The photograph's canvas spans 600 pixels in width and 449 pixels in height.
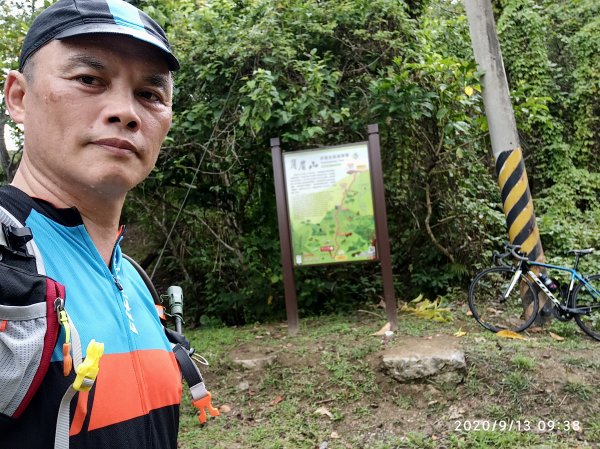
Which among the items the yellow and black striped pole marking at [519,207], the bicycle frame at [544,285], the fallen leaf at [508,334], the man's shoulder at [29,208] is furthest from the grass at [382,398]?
the man's shoulder at [29,208]

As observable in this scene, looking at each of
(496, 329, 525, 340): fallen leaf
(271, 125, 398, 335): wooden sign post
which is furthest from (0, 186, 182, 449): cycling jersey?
(496, 329, 525, 340): fallen leaf

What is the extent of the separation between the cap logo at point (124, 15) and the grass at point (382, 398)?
3.17 meters

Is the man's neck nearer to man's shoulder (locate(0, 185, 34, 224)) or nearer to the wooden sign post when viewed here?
man's shoulder (locate(0, 185, 34, 224))

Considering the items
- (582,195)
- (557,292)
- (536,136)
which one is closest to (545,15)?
(536,136)

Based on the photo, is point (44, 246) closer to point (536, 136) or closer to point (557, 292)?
point (557, 292)

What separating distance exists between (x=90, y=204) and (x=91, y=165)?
0.10 m

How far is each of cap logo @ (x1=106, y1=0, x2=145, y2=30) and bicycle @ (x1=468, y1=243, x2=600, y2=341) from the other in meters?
4.84

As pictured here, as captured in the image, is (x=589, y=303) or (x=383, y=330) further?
(x=589, y=303)

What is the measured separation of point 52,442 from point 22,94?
2.23 feet

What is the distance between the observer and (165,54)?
107 cm

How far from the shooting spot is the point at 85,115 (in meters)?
0.99
